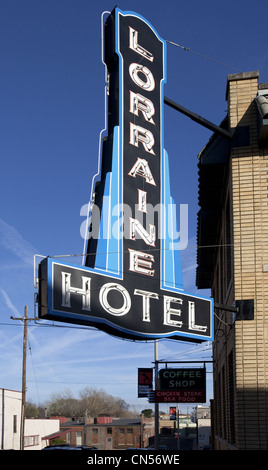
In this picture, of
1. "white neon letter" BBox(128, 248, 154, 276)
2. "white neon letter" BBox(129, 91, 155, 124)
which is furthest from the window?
"white neon letter" BBox(129, 91, 155, 124)

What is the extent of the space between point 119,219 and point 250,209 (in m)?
3.73

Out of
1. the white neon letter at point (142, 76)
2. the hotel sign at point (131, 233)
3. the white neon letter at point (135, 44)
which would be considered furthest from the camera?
the white neon letter at point (135, 44)

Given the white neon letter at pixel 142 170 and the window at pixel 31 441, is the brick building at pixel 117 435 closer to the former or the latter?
the window at pixel 31 441

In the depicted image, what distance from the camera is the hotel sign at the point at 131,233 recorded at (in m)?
13.0

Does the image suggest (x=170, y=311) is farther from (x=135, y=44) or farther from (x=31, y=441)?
(x=31, y=441)

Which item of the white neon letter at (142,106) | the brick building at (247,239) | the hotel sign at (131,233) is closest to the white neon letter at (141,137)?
the hotel sign at (131,233)

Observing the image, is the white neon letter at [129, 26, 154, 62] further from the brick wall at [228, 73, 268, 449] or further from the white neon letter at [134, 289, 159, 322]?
the white neon letter at [134, 289, 159, 322]

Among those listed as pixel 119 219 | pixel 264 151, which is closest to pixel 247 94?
pixel 264 151

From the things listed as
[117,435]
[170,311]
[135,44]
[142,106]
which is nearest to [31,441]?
[117,435]

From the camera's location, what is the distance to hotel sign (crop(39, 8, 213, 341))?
1302 cm

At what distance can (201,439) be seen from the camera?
89688mm

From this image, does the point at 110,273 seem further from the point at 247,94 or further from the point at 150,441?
the point at 150,441

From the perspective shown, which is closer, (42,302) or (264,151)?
(42,302)

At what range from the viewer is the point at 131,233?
1452cm
